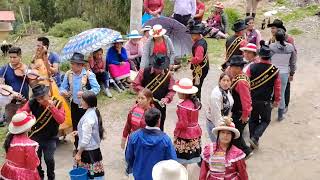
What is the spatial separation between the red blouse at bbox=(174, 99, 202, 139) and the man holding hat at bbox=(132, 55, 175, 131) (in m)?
0.59

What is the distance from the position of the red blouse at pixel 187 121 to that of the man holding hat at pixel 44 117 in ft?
5.02

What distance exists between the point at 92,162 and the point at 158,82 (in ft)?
5.20

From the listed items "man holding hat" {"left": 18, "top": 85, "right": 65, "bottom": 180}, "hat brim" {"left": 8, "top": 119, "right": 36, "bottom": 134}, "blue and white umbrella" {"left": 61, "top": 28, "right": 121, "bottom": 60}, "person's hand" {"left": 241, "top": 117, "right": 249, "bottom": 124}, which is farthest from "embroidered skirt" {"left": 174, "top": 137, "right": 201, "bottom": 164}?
"blue and white umbrella" {"left": 61, "top": 28, "right": 121, "bottom": 60}

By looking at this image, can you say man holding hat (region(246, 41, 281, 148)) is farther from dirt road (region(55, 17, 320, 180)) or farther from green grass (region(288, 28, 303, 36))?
green grass (region(288, 28, 303, 36))

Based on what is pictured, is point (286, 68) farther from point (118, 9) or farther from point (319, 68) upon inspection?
point (118, 9)

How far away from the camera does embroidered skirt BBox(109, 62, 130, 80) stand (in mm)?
10961

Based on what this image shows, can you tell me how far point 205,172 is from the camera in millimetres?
5500

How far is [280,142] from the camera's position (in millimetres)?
8781

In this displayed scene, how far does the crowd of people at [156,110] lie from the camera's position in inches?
220

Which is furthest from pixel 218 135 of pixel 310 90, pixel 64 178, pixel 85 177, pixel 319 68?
pixel 319 68

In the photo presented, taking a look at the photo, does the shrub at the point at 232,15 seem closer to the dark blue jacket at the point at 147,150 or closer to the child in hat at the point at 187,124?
the child in hat at the point at 187,124

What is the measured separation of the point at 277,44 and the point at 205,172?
417 cm

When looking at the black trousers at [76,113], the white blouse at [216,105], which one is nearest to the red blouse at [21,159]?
the black trousers at [76,113]

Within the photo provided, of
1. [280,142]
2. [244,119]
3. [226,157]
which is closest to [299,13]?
[280,142]
